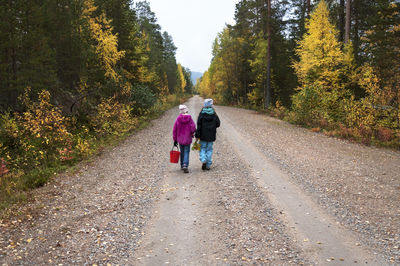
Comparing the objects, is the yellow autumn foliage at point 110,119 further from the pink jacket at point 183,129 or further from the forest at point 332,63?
the forest at point 332,63

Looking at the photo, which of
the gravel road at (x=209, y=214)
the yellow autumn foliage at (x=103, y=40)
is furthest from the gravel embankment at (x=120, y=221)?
the yellow autumn foliage at (x=103, y=40)

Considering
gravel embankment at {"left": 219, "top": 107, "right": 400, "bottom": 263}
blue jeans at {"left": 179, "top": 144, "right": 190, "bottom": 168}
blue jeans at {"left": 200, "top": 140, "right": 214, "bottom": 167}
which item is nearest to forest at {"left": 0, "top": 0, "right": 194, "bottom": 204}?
blue jeans at {"left": 179, "top": 144, "right": 190, "bottom": 168}

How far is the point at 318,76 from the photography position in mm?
20172

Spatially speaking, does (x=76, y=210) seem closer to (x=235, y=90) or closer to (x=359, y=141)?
(x=359, y=141)

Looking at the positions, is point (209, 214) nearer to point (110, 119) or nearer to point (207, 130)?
point (207, 130)

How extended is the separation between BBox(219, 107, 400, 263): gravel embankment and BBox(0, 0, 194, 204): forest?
7.29 m

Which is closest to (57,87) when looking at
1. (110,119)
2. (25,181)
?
(110,119)

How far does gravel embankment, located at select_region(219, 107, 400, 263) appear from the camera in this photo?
477 centimetres

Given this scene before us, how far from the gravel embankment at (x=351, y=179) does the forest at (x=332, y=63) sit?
2363 millimetres

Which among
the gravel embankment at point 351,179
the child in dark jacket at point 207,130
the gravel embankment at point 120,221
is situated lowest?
the gravel embankment at point 120,221

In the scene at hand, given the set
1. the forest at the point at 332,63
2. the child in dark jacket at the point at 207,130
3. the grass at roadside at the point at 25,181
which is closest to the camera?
the grass at roadside at the point at 25,181

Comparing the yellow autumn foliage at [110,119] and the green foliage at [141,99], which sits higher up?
the green foliage at [141,99]

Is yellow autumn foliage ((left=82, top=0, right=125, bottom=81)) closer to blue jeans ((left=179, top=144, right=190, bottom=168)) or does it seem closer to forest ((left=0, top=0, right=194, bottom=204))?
forest ((left=0, top=0, right=194, bottom=204))

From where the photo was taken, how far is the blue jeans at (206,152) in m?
8.45
